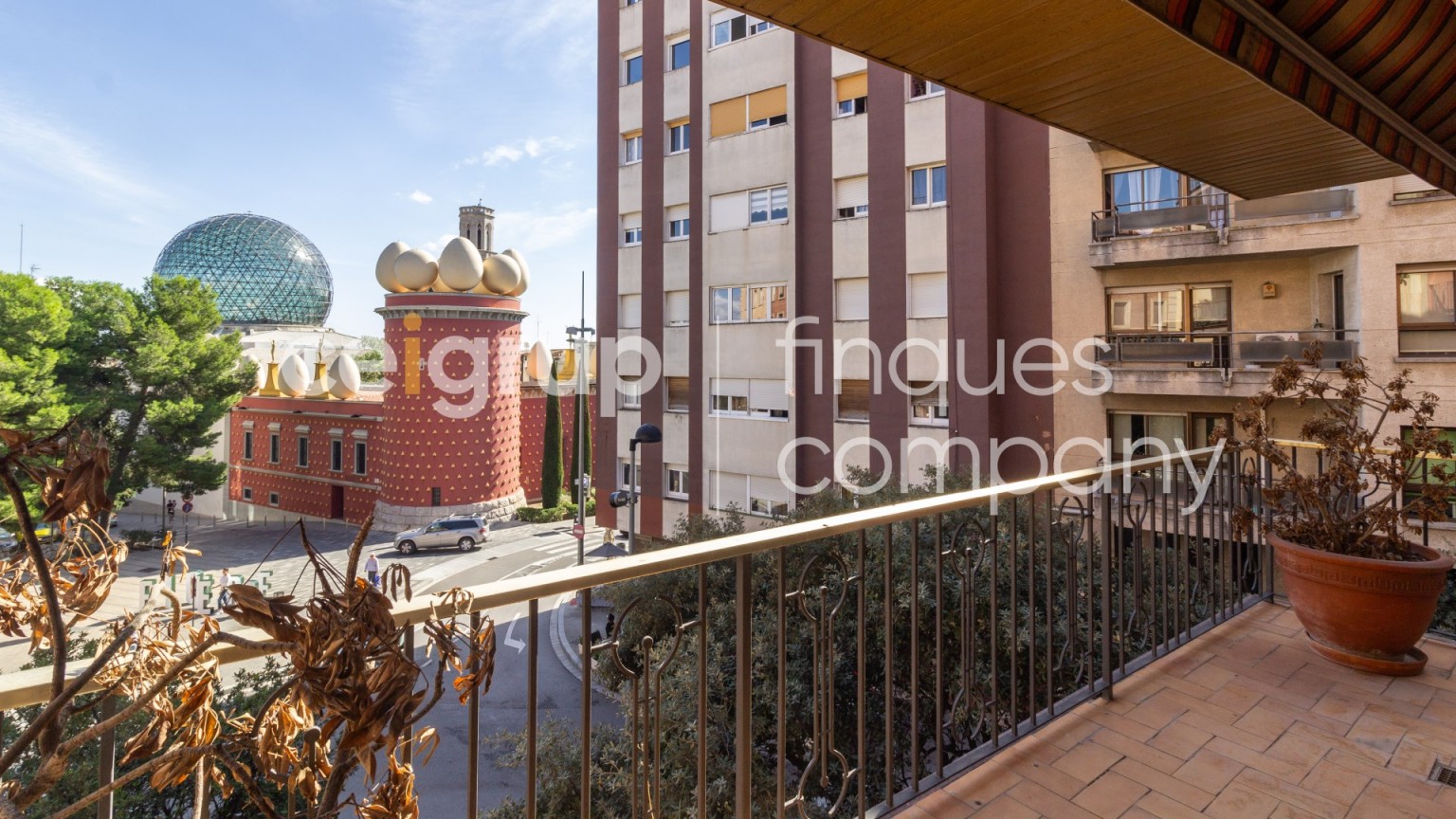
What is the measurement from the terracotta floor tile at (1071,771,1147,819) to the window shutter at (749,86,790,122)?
593 inches

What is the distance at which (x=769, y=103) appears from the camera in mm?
15414

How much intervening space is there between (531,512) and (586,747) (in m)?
26.5

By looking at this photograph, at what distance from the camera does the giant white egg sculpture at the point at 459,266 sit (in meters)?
25.2

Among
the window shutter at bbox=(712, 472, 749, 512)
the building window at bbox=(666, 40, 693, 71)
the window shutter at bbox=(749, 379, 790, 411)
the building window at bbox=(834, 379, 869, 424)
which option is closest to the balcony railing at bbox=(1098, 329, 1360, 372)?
the building window at bbox=(834, 379, 869, 424)

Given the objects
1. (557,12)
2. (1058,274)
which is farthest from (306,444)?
(1058,274)

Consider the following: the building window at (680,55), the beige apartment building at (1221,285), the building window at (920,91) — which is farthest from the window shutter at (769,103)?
the beige apartment building at (1221,285)

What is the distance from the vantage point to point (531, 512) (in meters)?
26.8

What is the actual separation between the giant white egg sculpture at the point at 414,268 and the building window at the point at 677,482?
45.9 feet

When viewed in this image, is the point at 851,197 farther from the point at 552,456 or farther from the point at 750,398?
the point at 552,456

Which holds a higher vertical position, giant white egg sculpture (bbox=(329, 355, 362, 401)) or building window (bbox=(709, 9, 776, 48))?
building window (bbox=(709, 9, 776, 48))

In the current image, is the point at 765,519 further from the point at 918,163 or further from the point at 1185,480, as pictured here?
the point at 1185,480

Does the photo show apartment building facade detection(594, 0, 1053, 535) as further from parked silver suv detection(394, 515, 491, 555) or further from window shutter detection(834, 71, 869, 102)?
parked silver suv detection(394, 515, 491, 555)

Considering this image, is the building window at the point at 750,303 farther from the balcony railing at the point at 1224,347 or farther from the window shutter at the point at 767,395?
the balcony railing at the point at 1224,347

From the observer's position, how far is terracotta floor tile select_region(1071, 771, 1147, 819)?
2.07m
